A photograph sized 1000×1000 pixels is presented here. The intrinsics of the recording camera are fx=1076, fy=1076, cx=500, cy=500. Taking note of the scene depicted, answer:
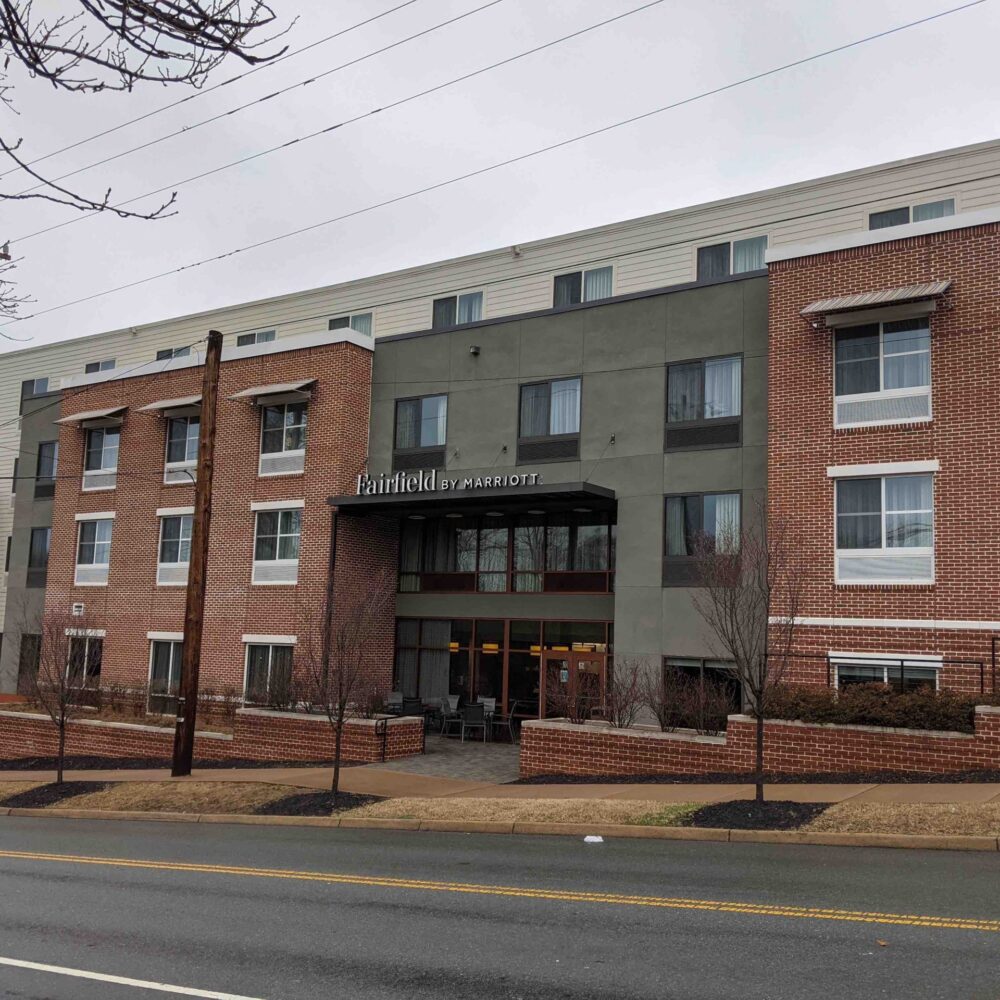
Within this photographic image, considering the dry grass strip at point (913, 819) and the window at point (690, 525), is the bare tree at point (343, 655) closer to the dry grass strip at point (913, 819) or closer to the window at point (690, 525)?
the window at point (690, 525)

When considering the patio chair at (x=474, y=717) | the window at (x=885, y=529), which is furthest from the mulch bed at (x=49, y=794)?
the window at (x=885, y=529)

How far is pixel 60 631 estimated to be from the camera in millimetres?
23062

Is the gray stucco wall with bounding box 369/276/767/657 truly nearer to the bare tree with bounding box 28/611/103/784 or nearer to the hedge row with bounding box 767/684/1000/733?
the hedge row with bounding box 767/684/1000/733

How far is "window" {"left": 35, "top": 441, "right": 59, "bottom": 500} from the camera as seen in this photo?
3725cm

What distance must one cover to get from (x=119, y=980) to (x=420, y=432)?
20.4 meters

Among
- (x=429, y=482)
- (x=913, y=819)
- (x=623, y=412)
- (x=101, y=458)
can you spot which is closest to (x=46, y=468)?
(x=101, y=458)

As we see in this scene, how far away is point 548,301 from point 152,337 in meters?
17.2

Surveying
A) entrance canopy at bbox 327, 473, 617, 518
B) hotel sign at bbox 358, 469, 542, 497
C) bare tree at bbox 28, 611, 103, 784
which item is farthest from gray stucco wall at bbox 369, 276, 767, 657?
bare tree at bbox 28, 611, 103, 784

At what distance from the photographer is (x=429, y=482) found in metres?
25.9

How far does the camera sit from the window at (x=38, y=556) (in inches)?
1458

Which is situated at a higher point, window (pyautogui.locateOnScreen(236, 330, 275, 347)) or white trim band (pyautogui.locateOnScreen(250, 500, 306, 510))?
window (pyautogui.locateOnScreen(236, 330, 275, 347))

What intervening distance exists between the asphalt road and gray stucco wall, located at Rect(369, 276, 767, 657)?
1033 cm

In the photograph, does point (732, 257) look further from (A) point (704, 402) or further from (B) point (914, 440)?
(B) point (914, 440)

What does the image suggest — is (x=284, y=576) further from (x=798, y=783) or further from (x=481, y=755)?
(x=798, y=783)
